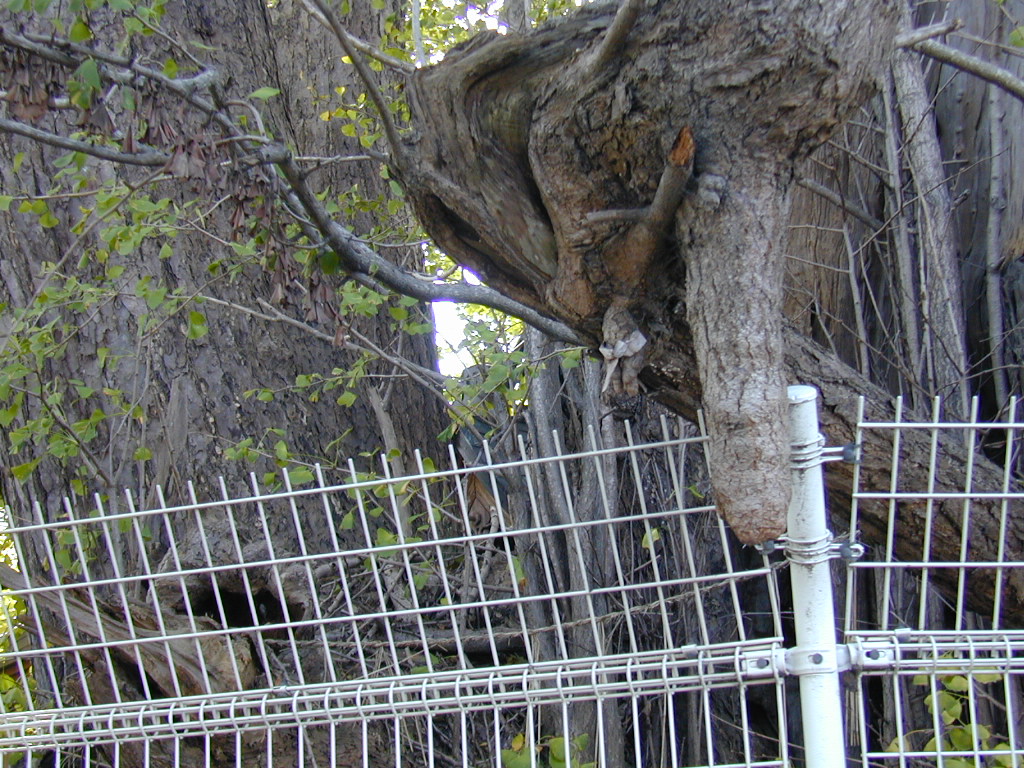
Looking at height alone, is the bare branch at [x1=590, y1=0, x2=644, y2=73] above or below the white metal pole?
above

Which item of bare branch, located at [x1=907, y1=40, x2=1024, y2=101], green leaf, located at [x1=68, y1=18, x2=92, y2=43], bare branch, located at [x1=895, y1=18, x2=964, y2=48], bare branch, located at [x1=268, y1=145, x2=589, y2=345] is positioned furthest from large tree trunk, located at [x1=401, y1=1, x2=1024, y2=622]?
green leaf, located at [x1=68, y1=18, x2=92, y2=43]

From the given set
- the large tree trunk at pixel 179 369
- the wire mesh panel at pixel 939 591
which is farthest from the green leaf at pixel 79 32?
the wire mesh panel at pixel 939 591

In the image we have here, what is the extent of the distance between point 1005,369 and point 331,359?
110 inches

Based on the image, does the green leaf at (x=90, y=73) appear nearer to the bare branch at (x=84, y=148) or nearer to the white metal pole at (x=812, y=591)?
the bare branch at (x=84, y=148)

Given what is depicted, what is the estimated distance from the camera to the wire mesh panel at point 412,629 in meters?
2.25

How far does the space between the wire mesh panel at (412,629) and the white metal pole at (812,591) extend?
3.4 inches

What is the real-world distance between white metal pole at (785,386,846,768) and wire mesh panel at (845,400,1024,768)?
Result: 8 cm

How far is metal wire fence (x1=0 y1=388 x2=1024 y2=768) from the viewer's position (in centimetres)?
213

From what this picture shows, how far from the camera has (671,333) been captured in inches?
86.5

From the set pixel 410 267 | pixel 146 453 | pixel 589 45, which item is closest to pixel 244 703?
pixel 146 453

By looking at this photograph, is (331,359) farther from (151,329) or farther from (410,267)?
(151,329)

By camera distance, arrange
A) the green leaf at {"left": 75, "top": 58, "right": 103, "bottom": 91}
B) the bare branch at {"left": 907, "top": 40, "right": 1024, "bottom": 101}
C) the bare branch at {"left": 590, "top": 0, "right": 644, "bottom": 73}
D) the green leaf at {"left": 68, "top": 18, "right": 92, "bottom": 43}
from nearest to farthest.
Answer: the bare branch at {"left": 590, "top": 0, "right": 644, "bottom": 73} < the green leaf at {"left": 75, "top": 58, "right": 103, "bottom": 91} < the green leaf at {"left": 68, "top": 18, "right": 92, "bottom": 43} < the bare branch at {"left": 907, "top": 40, "right": 1024, "bottom": 101}

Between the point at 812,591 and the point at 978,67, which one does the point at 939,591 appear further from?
the point at 978,67

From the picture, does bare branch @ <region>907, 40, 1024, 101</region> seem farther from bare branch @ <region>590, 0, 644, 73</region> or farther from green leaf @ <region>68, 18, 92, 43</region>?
green leaf @ <region>68, 18, 92, 43</region>
